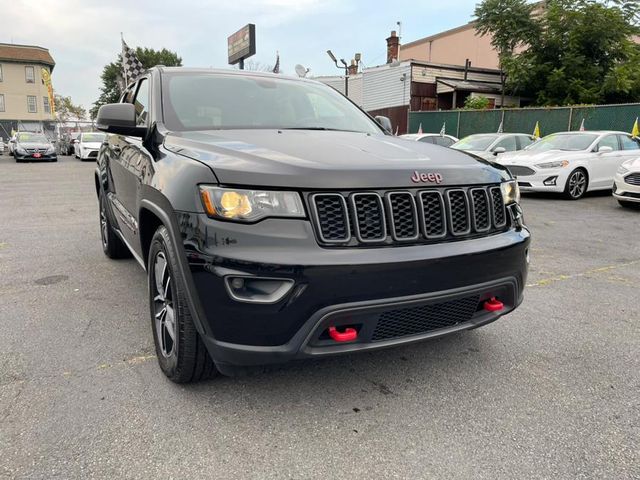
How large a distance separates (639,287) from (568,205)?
5664 millimetres

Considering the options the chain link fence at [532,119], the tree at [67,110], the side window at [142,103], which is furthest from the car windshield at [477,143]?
the tree at [67,110]

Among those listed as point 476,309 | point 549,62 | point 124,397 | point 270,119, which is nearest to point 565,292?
point 476,309

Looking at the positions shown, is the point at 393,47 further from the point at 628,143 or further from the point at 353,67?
Answer: the point at 628,143

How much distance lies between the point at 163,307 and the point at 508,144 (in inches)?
436

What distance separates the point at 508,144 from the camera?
1195 centimetres

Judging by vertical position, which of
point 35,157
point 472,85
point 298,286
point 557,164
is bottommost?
point 35,157

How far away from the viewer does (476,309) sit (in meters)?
2.50

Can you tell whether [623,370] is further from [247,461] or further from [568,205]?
[568,205]

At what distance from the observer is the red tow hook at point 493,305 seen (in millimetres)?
2555

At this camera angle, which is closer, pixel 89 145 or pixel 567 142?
pixel 567 142

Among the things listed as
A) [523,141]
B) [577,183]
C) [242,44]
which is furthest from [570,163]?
[242,44]

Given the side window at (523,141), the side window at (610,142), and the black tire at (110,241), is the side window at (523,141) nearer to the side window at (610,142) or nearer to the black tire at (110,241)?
the side window at (610,142)

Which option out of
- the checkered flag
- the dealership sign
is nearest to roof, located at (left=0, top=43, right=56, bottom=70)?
the dealership sign

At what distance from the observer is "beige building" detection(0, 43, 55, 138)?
184 ft
